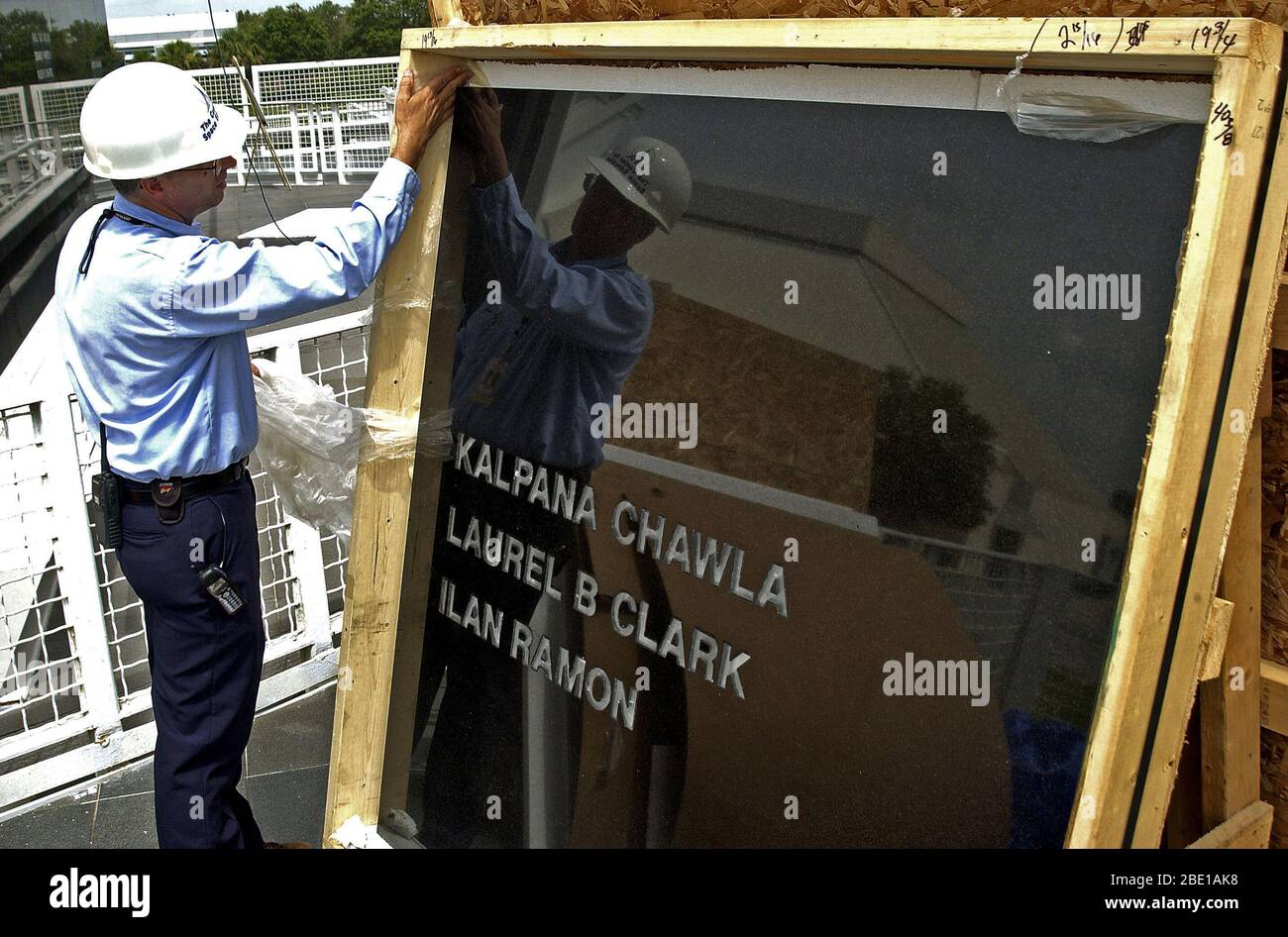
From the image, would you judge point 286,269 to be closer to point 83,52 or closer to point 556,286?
point 556,286

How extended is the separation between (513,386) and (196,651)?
3.17ft

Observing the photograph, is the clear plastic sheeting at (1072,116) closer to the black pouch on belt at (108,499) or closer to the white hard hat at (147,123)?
the white hard hat at (147,123)

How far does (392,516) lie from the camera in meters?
2.37

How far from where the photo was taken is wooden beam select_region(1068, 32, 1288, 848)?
1.21 metres

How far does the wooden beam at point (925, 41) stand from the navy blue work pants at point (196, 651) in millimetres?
1232

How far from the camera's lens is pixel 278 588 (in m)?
4.41

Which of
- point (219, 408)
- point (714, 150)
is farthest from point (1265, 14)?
point (219, 408)

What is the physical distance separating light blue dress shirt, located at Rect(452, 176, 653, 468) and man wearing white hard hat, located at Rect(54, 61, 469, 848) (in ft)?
0.77

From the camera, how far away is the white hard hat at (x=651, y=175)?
178 cm

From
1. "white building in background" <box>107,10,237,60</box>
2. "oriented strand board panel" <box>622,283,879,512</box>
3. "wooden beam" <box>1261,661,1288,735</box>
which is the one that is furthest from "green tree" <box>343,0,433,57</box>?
"wooden beam" <box>1261,661,1288,735</box>

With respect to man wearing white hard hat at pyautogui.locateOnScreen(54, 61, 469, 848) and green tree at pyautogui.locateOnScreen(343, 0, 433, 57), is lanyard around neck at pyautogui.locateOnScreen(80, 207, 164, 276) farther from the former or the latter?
green tree at pyautogui.locateOnScreen(343, 0, 433, 57)

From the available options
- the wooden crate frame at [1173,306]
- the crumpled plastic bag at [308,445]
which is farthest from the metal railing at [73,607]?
the wooden crate frame at [1173,306]
